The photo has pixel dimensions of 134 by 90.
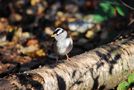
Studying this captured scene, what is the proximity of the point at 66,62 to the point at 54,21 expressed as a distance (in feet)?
11.0

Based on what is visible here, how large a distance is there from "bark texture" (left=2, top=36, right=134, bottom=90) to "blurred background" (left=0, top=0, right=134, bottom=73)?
660 millimetres

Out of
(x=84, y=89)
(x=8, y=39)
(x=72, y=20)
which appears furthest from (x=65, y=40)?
(x=72, y=20)

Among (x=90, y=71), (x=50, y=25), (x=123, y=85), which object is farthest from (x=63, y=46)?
(x=50, y=25)

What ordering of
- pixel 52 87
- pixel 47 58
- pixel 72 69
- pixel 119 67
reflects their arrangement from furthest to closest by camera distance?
pixel 47 58
pixel 119 67
pixel 72 69
pixel 52 87

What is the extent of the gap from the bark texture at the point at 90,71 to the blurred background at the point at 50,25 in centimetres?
66

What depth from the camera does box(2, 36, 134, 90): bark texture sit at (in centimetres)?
424

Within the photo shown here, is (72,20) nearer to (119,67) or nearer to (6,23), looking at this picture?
(6,23)

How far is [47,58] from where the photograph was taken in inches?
245

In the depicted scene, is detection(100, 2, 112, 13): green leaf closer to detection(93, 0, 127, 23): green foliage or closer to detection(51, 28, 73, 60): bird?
detection(93, 0, 127, 23): green foliage

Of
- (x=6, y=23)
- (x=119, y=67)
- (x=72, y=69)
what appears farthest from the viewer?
(x=6, y=23)

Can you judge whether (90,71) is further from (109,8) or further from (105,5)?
(109,8)

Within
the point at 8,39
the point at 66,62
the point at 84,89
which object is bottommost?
the point at 84,89

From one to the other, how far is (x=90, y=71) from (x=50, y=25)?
10.5 ft

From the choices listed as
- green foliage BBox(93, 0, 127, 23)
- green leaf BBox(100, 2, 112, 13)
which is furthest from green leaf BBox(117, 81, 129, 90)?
green leaf BBox(100, 2, 112, 13)
